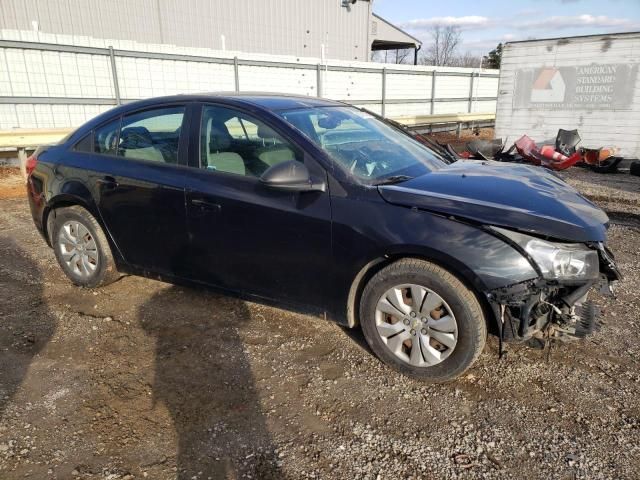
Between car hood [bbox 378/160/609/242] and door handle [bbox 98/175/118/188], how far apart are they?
2.19 m

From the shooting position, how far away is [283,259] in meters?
3.26

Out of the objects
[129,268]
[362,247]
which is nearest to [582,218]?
[362,247]

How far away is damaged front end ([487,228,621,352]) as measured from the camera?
105 inches

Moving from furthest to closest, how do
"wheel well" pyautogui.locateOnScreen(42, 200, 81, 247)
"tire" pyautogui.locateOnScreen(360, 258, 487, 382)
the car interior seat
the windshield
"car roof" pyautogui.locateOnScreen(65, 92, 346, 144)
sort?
"wheel well" pyautogui.locateOnScreen(42, 200, 81, 247) < the car interior seat < "car roof" pyautogui.locateOnScreen(65, 92, 346, 144) < the windshield < "tire" pyautogui.locateOnScreen(360, 258, 487, 382)

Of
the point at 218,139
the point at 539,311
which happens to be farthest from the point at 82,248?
the point at 539,311

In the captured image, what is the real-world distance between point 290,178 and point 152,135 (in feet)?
5.01

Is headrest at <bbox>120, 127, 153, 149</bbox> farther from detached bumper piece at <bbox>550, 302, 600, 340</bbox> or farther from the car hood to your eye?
detached bumper piece at <bbox>550, 302, 600, 340</bbox>

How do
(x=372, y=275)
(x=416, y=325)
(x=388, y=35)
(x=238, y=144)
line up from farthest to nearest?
(x=388, y=35), (x=238, y=144), (x=372, y=275), (x=416, y=325)

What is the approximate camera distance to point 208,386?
299 cm

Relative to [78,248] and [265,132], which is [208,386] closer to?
[265,132]

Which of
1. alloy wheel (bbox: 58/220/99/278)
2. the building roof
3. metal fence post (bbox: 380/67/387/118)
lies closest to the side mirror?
alloy wheel (bbox: 58/220/99/278)

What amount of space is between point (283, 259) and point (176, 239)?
936 millimetres

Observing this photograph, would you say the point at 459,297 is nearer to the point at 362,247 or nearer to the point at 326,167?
the point at 362,247

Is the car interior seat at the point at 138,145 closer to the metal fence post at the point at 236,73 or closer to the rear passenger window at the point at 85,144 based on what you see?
the rear passenger window at the point at 85,144
